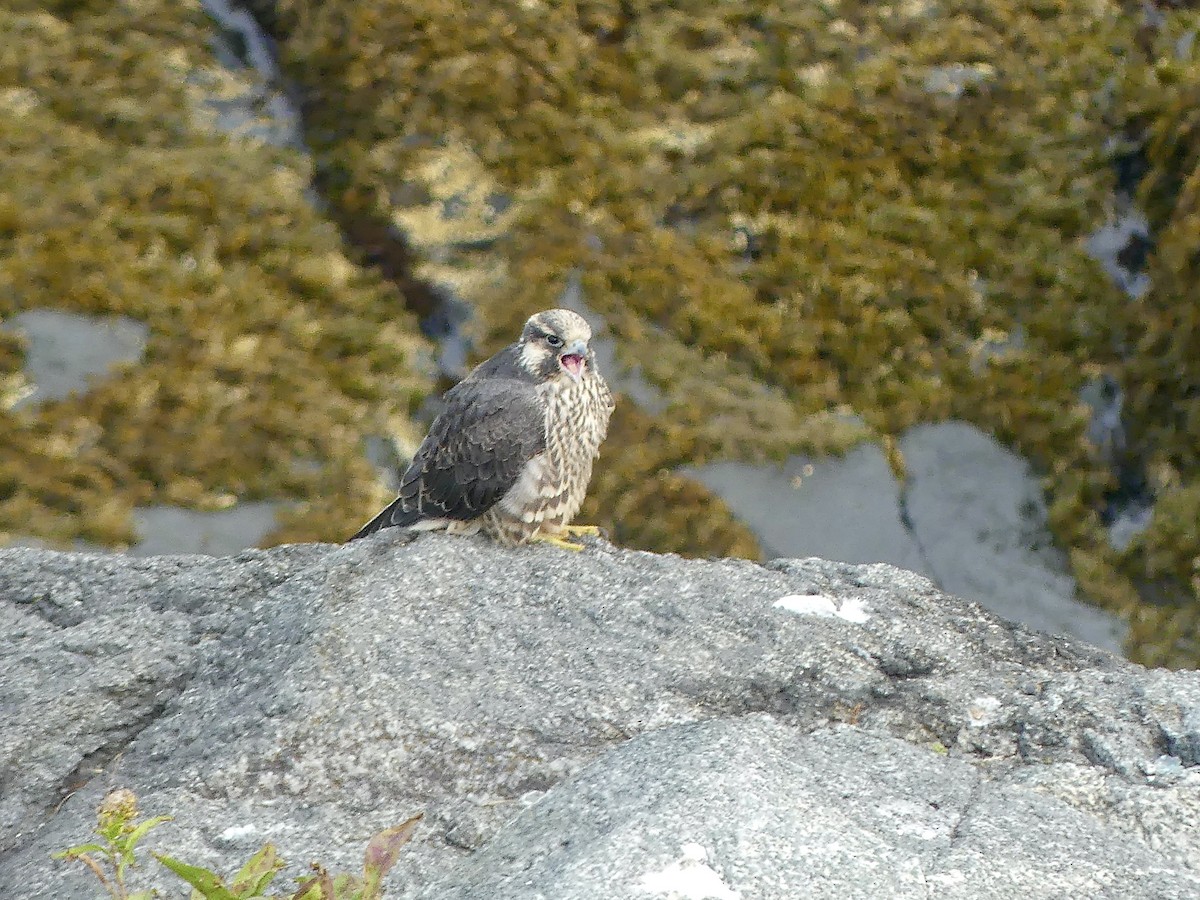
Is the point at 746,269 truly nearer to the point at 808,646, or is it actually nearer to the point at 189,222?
the point at 189,222

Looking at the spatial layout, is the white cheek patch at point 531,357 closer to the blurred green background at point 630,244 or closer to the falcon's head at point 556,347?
the falcon's head at point 556,347

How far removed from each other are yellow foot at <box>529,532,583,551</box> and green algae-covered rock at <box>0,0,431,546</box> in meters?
2.25

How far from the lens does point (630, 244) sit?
25.4ft

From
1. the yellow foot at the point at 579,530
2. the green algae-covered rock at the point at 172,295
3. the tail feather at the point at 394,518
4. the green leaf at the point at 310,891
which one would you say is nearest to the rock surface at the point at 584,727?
the green leaf at the point at 310,891

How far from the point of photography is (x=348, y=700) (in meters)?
3.53

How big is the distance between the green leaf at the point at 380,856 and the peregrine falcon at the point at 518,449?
7.77 feet

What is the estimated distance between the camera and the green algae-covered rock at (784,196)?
7.33m

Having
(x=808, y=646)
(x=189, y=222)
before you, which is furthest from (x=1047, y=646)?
(x=189, y=222)

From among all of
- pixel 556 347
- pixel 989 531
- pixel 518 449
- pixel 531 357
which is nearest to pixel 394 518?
pixel 518 449

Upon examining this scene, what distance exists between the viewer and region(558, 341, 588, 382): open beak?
503 cm

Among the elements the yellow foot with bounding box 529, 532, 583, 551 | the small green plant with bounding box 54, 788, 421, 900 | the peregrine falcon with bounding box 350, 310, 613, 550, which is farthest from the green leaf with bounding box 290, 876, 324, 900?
the peregrine falcon with bounding box 350, 310, 613, 550

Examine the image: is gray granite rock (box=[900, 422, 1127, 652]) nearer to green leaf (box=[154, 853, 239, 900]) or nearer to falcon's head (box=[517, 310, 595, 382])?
falcon's head (box=[517, 310, 595, 382])

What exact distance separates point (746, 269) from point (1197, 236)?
257cm

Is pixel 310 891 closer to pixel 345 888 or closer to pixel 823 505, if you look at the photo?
pixel 345 888
